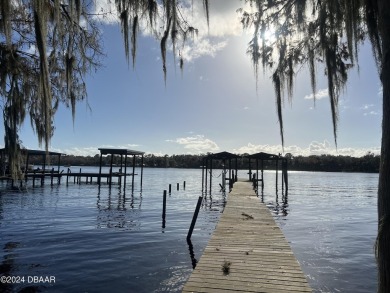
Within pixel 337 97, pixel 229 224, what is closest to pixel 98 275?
pixel 229 224

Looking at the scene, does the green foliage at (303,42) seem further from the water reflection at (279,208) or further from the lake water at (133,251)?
the water reflection at (279,208)

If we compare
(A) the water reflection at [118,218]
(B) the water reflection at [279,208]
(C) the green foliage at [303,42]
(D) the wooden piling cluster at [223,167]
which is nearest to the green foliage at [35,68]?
(C) the green foliage at [303,42]

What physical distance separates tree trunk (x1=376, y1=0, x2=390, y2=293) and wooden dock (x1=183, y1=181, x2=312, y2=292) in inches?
110

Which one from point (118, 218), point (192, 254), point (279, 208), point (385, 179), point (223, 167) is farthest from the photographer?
point (223, 167)

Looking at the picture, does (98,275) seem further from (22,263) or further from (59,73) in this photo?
(59,73)

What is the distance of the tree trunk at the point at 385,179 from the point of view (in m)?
2.14

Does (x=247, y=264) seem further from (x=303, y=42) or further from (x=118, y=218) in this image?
(x=118, y=218)

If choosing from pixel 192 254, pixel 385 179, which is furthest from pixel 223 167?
pixel 385 179

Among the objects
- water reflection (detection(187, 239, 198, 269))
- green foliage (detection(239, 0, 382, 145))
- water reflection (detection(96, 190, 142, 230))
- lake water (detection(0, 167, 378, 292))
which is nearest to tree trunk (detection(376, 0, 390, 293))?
green foliage (detection(239, 0, 382, 145))

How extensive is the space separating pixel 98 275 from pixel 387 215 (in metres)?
8.51

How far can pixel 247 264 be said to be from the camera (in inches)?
237

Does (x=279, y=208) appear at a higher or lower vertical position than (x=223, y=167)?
lower

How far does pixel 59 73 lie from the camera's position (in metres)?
7.62

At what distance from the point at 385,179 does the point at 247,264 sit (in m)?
4.26
